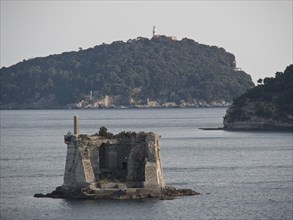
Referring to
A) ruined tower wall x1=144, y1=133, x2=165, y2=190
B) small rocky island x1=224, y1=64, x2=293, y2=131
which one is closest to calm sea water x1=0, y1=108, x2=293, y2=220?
ruined tower wall x1=144, y1=133, x2=165, y2=190

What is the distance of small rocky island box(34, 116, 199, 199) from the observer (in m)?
71.3

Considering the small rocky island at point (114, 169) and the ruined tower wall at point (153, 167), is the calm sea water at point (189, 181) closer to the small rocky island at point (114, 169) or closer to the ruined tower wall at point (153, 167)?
the small rocky island at point (114, 169)

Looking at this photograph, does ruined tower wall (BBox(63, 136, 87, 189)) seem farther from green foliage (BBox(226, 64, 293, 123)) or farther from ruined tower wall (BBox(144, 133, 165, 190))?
green foliage (BBox(226, 64, 293, 123))

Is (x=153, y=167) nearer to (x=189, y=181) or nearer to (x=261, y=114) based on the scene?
(x=189, y=181)

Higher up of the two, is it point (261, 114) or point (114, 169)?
point (261, 114)

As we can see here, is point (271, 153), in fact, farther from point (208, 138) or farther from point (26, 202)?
point (26, 202)

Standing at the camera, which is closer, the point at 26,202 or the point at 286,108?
the point at 26,202

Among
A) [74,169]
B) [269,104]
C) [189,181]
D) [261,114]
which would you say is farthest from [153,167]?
[269,104]

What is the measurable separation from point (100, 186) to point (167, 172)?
21.6 metres

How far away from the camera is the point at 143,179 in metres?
72.7

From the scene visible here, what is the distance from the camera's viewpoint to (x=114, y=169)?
7494 centimetres

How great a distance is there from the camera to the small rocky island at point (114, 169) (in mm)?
71312

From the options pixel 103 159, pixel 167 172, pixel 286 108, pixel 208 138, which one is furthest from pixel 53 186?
pixel 286 108

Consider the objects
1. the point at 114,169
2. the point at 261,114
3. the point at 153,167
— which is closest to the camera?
the point at 153,167
